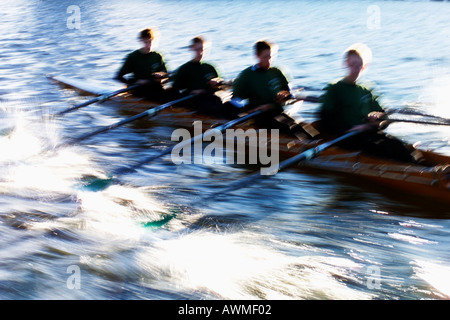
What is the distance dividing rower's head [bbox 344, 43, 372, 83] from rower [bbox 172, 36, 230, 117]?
91.2 inches

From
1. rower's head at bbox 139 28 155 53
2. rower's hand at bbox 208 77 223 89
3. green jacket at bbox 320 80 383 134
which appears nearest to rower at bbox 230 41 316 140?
green jacket at bbox 320 80 383 134

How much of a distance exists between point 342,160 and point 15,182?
4.28 meters

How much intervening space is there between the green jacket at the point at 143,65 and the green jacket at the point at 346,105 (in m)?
3.78

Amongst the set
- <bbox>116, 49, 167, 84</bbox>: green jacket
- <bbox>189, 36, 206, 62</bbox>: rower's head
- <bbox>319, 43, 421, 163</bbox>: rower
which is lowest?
<bbox>319, 43, 421, 163</bbox>: rower

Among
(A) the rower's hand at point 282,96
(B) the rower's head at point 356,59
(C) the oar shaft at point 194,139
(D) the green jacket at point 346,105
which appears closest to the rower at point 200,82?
(C) the oar shaft at point 194,139

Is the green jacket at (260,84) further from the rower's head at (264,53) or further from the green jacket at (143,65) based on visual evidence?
the green jacket at (143,65)

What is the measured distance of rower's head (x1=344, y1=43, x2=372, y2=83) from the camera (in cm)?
609

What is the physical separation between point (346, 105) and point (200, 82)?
2860mm

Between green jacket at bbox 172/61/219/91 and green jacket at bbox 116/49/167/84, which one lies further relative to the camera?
green jacket at bbox 116/49/167/84

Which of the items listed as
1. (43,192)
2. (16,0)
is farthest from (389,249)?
(16,0)

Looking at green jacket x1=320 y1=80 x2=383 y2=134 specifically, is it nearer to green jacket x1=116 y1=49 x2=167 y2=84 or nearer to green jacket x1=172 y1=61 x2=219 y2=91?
green jacket x1=172 y1=61 x2=219 y2=91

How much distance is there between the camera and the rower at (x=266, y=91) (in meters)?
7.20

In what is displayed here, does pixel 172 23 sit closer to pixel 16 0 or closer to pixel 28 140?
pixel 28 140

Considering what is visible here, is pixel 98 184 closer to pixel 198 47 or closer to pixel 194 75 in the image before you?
pixel 194 75
